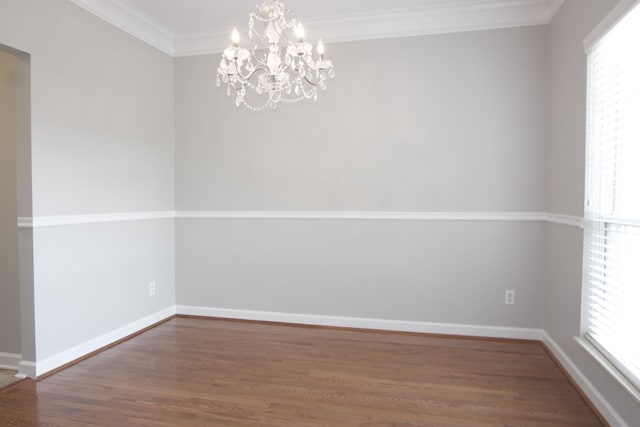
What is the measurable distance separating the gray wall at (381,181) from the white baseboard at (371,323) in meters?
0.06

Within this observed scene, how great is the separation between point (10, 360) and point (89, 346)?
492mm

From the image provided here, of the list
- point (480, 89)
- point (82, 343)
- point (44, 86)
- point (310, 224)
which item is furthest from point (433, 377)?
point (44, 86)

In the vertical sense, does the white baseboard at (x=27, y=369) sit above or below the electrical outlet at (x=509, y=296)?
below

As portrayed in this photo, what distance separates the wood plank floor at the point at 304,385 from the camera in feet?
7.30

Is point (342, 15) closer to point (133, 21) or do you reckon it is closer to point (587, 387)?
point (133, 21)

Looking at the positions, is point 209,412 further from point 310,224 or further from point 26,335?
point 310,224

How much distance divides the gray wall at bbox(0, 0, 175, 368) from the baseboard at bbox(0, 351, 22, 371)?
31 centimetres

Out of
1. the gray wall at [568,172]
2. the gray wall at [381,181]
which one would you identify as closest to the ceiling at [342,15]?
the gray wall at [381,181]

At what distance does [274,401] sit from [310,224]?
1.67m

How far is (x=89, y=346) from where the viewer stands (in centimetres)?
306

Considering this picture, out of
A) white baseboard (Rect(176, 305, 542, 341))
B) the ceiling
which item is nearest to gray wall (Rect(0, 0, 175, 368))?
the ceiling

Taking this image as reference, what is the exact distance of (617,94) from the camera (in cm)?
217

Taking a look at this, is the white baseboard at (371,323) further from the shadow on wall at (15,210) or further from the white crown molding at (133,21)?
the white crown molding at (133,21)

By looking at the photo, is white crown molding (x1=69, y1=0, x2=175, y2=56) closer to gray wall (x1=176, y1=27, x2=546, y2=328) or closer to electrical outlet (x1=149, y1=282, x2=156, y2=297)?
gray wall (x1=176, y1=27, x2=546, y2=328)
